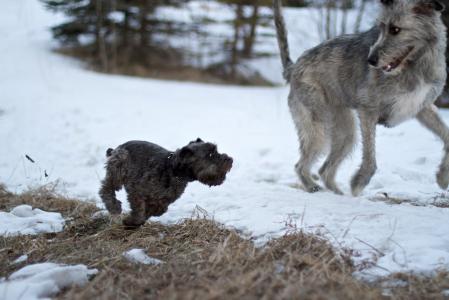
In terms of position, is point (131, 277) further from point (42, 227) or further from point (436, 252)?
point (436, 252)

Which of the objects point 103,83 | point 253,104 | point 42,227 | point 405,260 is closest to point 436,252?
point 405,260

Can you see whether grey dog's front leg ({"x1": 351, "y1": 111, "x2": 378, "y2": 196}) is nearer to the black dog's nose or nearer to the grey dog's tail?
the black dog's nose

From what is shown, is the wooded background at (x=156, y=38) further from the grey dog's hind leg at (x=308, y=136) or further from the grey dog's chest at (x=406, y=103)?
the grey dog's chest at (x=406, y=103)

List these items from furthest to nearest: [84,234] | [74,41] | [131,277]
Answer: [74,41] → [84,234] → [131,277]

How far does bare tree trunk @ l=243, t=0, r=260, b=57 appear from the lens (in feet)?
61.2

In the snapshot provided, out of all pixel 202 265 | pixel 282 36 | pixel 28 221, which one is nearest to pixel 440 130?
pixel 282 36

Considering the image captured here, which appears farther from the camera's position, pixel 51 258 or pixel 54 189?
pixel 54 189

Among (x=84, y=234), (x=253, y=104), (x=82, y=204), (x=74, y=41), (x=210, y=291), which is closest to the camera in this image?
(x=210, y=291)

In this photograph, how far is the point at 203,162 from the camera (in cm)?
449

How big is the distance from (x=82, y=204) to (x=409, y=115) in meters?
3.92

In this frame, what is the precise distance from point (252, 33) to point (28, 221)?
52.4ft

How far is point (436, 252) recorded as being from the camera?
3496mm

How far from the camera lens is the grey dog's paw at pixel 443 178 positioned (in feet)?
17.8

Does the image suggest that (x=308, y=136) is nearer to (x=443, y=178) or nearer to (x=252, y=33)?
(x=443, y=178)
